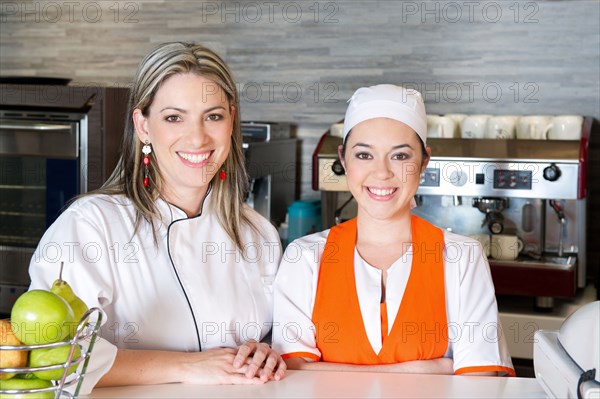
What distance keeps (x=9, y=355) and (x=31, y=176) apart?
2.40 m

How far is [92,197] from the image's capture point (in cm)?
186

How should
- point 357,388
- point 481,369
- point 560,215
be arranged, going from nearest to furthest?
point 357,388
point 481,369
point 560,215

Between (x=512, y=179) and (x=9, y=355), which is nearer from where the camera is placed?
(x=9, y=355)

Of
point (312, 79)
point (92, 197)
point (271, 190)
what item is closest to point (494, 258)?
point (271, 190)

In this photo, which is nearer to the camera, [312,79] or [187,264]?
[187,264]

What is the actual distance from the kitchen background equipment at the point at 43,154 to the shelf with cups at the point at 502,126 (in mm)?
1201

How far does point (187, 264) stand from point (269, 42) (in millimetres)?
2006

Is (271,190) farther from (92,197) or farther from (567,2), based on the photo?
(92,197)

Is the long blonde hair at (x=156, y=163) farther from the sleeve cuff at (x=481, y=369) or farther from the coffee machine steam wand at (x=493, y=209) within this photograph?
the coffee machine steam wand at (x=493, y=209)

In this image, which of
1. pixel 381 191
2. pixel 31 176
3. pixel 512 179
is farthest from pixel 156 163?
pixel 31 176

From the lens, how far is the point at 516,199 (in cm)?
310

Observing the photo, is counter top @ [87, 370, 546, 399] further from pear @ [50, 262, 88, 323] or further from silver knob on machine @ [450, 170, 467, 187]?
silver knob on machine @ [450, 170, 467, 187]

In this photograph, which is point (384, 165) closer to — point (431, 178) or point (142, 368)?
point (142, 368)

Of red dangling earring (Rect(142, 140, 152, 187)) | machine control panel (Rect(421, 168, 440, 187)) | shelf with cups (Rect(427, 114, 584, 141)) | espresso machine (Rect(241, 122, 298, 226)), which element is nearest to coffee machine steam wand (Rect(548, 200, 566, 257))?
shelf with cups (Rect(427, 114, 584, 141))
